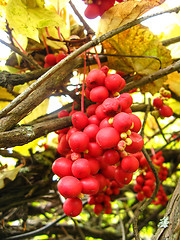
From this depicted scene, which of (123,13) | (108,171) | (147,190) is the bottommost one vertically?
(147,190)

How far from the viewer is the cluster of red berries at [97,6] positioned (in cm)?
60

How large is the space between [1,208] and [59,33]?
2.30ft

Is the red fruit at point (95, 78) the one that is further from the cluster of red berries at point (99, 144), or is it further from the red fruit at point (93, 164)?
the red fruit at point (93, 164)

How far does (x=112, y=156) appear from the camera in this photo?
1.39 ft

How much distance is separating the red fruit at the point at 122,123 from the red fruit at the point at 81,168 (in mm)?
95

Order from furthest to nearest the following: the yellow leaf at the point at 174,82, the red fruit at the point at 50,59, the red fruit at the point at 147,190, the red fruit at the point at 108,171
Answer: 1. the red fruit at the point at 147,190
2. the yellow leaf at the point at 174,82
3. the red fruit at the point at 50,59
4. the red fruit at the point at 108,171

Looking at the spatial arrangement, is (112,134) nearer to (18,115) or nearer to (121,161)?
(121,161)

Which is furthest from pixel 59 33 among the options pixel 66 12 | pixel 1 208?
pixel 1 208

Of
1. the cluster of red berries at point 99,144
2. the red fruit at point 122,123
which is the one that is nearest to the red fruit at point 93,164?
the cluster of red berries at point 99,144

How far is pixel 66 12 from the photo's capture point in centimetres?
72

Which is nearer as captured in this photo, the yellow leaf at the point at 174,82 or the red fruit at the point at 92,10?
the red fruit at the point at 92,10

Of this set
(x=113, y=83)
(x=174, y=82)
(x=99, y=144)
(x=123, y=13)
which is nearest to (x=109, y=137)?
(x=99, y=144)

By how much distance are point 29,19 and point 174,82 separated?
59 cm

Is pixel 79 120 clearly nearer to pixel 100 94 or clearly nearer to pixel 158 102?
pixel 100 94
